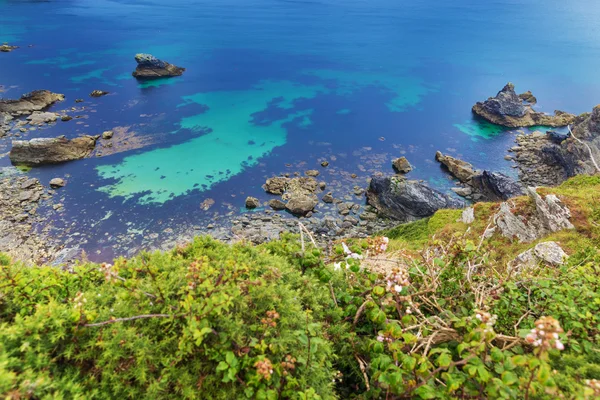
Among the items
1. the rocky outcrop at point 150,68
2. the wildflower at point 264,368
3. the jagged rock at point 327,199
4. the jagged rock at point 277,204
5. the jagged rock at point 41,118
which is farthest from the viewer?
the rocky outcrop at point 150,68

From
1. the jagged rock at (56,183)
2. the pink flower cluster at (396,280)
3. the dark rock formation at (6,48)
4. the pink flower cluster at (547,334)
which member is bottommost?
the jagged rock at (56,183)

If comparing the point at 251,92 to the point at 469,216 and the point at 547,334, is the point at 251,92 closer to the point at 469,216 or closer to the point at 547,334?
the point at 469,216

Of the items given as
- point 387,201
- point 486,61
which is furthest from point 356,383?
point 486,61

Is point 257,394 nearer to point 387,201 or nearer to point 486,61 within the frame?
point 387,201

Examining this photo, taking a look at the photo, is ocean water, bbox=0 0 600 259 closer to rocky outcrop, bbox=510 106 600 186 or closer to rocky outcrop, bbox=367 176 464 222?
rocky outcrop, bbox=510 106 600 186

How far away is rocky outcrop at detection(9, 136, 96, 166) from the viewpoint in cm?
3738

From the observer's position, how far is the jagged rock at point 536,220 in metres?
17.9

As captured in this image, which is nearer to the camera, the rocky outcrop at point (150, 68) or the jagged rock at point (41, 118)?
the jagged rock at point (41, 118)

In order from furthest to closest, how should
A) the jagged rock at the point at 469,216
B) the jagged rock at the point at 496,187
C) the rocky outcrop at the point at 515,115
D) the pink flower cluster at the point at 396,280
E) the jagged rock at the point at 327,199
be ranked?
1. the rocky outcrop at the point at 515,115
2. the jagged rock at the point at 496,187
3. the jagged rock at the point at 327,199
4. the jagged rock at the point at 469,216
5. the pink flower cluster at the point at 396,280

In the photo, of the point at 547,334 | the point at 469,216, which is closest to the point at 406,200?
the point at 469,216

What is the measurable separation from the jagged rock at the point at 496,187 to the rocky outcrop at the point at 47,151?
1868 inches

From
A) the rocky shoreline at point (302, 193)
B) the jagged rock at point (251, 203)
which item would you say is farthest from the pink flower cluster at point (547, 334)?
the jagged rock at point (251, 203)

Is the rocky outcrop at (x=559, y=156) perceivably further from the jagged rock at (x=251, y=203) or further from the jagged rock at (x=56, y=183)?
the jagged rock at (x=56, y=183)

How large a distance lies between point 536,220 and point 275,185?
24.1 metres
